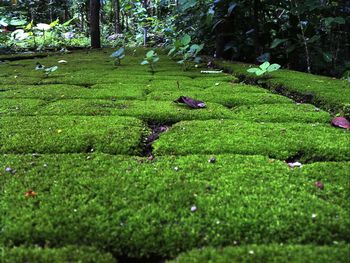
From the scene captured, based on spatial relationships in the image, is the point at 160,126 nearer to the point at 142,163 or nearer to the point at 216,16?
the point at 142,163

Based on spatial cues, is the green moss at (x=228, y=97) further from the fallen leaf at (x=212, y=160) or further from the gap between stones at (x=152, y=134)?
the fallen leaf at (x=212, y=160)

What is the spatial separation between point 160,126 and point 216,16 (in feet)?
13.0

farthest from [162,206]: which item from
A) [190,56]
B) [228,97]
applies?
[190,56]

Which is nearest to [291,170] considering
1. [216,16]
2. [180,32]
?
[216,16]

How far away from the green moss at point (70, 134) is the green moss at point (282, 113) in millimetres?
811

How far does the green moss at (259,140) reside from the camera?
5.92ft

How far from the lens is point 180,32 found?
745 cm

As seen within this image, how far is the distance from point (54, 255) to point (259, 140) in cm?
126

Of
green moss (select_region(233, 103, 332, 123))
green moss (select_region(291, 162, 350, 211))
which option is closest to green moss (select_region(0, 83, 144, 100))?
green moss (select_region(233, 103, 332, 123))

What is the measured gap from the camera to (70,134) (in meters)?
2.08

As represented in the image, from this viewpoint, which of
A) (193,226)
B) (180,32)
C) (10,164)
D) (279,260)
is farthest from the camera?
(180,32)

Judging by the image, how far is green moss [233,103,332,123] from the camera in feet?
7.94

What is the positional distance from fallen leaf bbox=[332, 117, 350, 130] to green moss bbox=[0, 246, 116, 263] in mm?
1722

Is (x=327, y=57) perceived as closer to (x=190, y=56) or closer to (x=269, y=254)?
(x=190, y=56)
